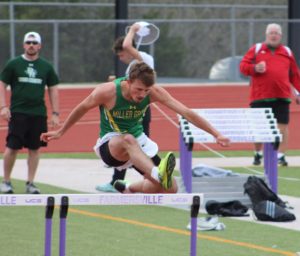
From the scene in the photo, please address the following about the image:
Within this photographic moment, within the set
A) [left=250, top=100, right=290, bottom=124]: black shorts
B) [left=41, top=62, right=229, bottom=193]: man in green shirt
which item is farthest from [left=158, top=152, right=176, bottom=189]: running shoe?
[left=250, top=100, right=290, bottom=124]: black shorts

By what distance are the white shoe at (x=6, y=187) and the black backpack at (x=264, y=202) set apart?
116 inches

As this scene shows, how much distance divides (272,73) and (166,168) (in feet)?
21.5

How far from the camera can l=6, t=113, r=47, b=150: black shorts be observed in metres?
14.0

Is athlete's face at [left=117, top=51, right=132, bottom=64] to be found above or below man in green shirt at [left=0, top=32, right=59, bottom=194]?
above

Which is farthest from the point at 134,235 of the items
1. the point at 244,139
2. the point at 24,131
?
the point at 24,131

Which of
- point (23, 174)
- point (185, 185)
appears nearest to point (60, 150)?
point (23, 174)

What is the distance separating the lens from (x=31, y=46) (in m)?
13.9

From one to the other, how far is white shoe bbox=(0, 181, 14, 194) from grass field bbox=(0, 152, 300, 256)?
652mm

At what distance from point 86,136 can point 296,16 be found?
7.57m

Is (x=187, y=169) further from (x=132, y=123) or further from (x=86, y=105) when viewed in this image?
(x=86, y=105)

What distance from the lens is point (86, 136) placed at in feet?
68.6

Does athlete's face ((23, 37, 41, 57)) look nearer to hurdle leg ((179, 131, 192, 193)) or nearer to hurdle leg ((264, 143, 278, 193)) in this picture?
hurdle leg ((179, 131, 192, 193))

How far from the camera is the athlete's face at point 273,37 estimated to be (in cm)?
1577

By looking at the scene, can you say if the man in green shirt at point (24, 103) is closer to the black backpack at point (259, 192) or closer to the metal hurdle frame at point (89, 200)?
the black backpack at point (259, 192)
